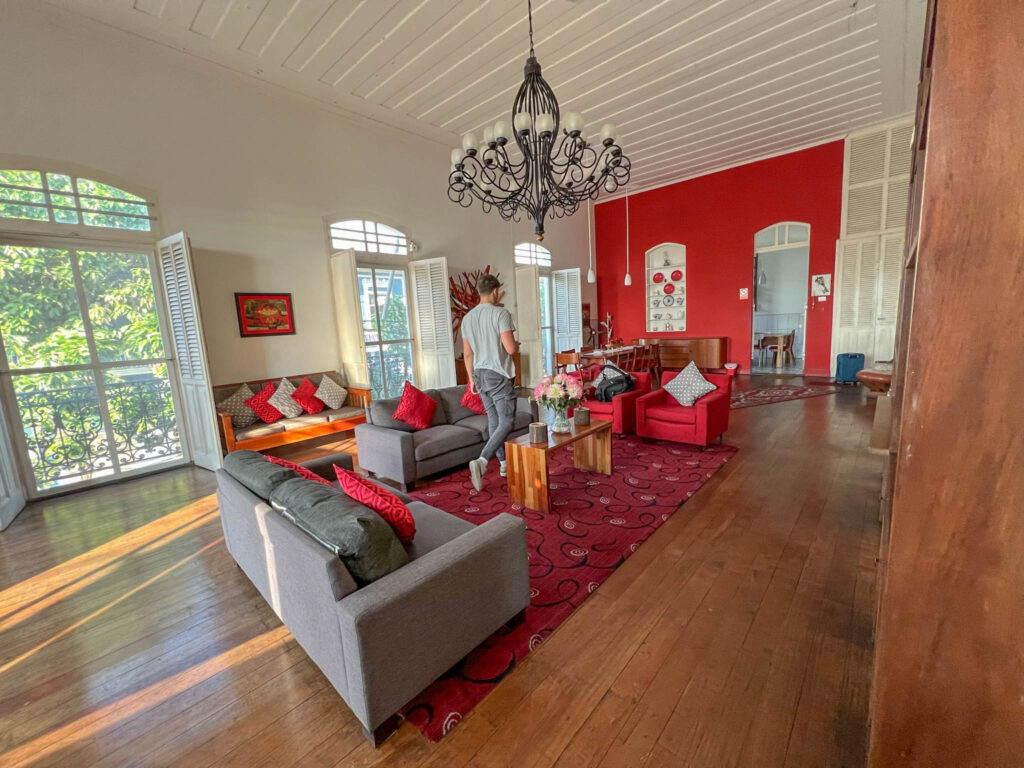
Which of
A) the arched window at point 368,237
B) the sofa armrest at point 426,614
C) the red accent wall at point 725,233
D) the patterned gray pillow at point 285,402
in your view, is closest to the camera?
the sofa armrest at point 426,614

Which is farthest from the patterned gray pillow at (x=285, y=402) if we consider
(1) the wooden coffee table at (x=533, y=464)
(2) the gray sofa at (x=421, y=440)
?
(1) the wooden coffee table at (x=533, y=464)

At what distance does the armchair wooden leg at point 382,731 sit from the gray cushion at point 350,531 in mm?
454

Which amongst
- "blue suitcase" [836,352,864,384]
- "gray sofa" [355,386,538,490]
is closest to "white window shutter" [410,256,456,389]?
"gray sofa" [355,386,538,490]

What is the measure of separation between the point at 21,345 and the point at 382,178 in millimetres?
4046

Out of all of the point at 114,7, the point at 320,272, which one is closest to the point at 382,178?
the point at 320,272

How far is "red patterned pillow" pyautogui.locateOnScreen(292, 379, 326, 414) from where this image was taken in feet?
15.6

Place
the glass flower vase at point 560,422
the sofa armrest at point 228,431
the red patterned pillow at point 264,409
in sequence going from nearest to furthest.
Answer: the glass flower vase at point 560,422 < the sofa armrest at point 228,431 < the red patterned pillow at point 264,409

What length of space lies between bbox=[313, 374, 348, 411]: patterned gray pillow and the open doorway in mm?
7752

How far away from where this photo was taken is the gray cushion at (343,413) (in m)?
4.66

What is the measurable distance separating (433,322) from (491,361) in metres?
2.85

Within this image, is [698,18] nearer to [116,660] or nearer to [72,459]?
[116,660]

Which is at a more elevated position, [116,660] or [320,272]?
[320,272]

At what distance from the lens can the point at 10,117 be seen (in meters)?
3.30

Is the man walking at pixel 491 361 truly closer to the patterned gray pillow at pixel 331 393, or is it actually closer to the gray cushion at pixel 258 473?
the gray cushion at pixel 258 473
